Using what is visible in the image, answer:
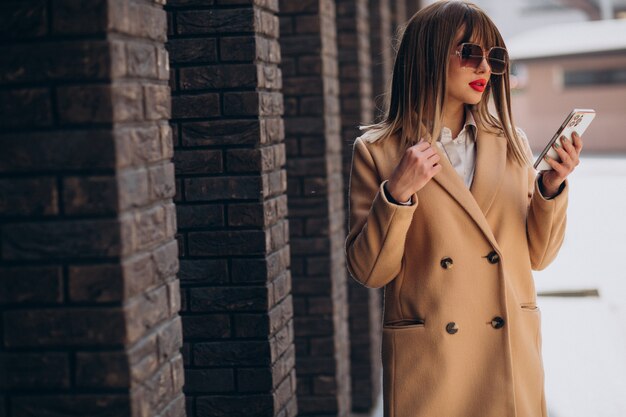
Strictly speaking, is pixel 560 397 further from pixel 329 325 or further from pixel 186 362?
pixel 186 362

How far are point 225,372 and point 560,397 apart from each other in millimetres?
3493

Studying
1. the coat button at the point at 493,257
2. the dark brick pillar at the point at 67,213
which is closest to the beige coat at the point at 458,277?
the coat button at the point at 493,257

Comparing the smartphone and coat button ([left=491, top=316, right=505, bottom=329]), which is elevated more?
the smartphone

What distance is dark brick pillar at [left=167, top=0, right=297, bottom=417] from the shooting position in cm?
325

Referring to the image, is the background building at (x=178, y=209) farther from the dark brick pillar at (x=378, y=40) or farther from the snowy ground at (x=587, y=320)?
the snowy ground at (x=587, y=320)

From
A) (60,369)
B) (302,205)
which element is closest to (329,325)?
(302,205)

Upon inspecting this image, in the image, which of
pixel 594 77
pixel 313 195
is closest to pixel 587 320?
pixel 313 195

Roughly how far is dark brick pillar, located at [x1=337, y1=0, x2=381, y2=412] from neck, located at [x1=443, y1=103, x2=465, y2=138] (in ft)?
10.6

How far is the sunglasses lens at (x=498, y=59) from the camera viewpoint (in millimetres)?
2734

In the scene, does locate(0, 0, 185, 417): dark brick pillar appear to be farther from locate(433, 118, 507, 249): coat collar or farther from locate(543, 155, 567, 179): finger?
locate(543, 155, 567, 179): finger

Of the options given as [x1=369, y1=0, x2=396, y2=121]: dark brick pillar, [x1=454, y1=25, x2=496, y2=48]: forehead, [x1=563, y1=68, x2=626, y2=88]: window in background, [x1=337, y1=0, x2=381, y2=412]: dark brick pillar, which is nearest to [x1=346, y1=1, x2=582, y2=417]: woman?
[x1=454, y1=25, x2=496, y2=48]: forehead

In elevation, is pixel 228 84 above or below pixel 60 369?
above

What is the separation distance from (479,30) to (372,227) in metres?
0.59

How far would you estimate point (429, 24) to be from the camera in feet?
9.16
